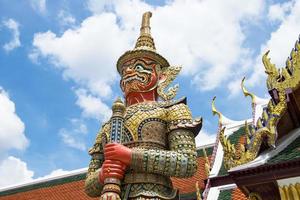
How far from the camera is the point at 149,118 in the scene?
5.51m

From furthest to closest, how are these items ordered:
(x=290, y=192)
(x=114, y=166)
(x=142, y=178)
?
(x=142, y=178) < (x=114, y=166) < (x=290, y=192)

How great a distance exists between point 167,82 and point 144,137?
921 mm

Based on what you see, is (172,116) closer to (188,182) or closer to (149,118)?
(149,118)

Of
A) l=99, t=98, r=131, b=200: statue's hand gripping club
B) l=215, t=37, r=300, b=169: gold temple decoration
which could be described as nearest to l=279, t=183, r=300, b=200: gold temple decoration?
l=215, t=37, r=300, b=169: gold temple decoration

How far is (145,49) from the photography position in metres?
6.01

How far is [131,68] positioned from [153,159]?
1333mm

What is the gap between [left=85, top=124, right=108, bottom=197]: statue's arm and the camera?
17.9ft

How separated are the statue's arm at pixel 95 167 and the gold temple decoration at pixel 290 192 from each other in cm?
197

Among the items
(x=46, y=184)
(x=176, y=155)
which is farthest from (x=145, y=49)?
(x=46, y=184)

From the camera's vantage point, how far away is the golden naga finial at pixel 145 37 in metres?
6.16

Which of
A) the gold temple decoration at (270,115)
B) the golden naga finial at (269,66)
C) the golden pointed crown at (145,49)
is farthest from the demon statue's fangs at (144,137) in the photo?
the golden naga finial at (269,66)

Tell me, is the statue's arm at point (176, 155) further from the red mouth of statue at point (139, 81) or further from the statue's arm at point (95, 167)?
the red mouth of statue at point (139, 81)


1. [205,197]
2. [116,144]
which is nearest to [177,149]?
[116,144]

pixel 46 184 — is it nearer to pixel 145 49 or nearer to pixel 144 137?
pixel 145 49
